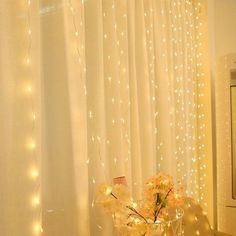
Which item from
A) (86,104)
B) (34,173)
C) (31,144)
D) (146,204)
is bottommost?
(146,204)

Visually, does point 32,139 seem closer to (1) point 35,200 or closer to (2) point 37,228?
(1) point 35,200

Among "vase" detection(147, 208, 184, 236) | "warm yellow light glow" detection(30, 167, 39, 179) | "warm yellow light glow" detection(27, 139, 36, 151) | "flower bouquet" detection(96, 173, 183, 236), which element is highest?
"warm yellow light glow" detection(27, 139, 36, 151)

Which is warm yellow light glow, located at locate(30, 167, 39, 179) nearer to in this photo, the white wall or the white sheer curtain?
the white sheer curtain

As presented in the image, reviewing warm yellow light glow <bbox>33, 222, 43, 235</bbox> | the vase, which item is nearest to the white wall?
the vase

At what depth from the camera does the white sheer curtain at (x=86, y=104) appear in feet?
4.29

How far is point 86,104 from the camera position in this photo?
170cm

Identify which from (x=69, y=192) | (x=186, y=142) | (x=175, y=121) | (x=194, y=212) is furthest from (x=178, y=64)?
(x=69, y=192)

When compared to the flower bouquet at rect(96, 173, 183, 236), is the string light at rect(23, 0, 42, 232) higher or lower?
higher

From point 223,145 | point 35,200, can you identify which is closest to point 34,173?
point 35,200

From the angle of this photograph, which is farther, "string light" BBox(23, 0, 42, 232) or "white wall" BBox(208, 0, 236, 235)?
"white wall" BBox(208, 0, 236, 235)

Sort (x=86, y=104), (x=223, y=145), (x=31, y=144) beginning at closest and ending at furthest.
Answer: (x=31, y=144)
(x=86, y=104)
(x=223, y=145)

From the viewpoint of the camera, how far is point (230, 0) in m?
3.26

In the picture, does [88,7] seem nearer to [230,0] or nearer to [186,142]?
[186,142]

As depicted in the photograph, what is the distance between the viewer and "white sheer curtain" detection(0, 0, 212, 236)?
1.31m
